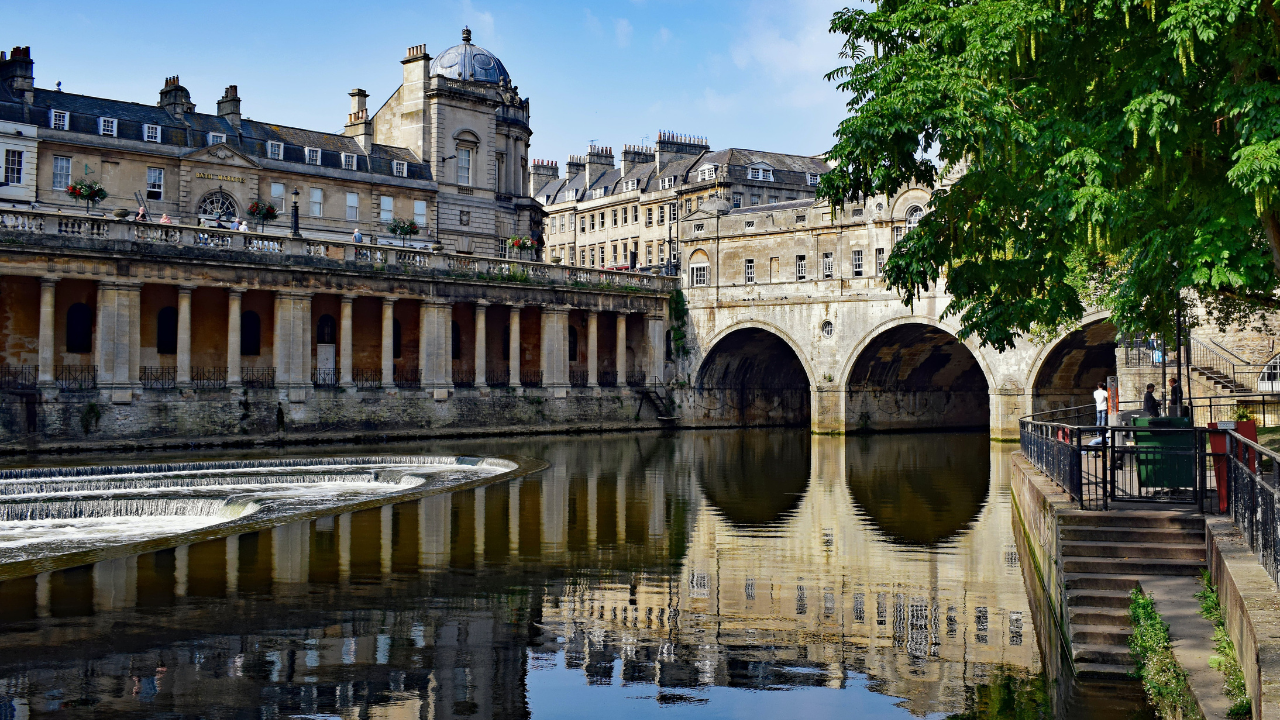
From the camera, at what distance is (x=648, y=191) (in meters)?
83.6

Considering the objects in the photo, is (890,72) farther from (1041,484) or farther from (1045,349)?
(1045,349)

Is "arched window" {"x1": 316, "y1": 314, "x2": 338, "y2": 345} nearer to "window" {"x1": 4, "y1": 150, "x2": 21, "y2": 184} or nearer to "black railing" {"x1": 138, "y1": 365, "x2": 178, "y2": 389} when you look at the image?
"black railing" {"x1": 138, "y1": 365, "x2": 178, "y2": 389}

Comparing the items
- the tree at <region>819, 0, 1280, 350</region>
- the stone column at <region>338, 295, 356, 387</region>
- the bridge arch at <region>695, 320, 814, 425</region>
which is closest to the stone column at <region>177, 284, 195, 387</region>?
the stone column at <region>338, 295, 356, 387</region>

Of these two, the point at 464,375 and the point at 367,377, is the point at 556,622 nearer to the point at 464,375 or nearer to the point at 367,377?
the point at 367,377

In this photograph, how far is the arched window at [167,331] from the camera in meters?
40.9

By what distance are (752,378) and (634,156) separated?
37651 mm

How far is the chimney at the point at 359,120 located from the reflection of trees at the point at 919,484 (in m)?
30.6

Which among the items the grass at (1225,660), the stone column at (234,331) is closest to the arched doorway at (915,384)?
the stone column at (234,331)

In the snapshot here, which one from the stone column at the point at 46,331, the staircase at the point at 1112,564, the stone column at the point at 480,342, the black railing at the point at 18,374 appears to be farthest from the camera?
the stone column at the point at 480,342

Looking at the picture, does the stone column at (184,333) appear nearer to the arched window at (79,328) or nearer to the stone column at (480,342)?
the arched window at (79,328)

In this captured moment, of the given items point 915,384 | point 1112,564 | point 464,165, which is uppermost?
point 464,165

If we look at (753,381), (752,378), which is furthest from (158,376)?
(753,381)

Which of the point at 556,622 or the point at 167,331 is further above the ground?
the point at 167,331

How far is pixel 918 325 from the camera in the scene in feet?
150
